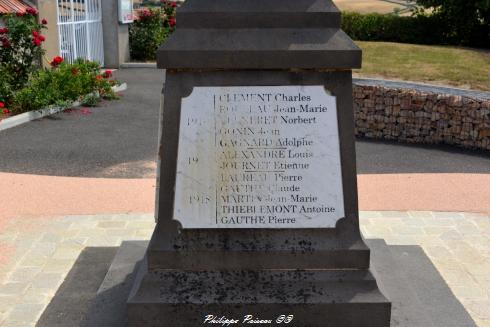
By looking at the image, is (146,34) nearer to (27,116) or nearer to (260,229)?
(27,116)

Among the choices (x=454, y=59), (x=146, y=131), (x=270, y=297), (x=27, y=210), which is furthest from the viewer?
(x=454, y=59)

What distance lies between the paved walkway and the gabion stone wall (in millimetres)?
3427

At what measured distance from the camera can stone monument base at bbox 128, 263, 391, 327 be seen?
3871 mm

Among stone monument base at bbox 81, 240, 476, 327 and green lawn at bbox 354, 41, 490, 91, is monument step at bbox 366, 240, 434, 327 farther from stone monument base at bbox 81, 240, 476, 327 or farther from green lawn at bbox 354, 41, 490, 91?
green lawn at bbox 354, 41, 490, 91

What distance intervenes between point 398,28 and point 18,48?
47.6 feet

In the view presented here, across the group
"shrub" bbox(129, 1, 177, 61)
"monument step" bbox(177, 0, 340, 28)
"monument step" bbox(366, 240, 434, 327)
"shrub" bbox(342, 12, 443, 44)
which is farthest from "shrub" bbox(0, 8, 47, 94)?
"shrub" bbox(342, 12, 443, 44)

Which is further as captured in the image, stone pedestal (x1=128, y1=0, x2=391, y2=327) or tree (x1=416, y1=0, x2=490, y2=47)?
tree (x1=416, y1=0, x2=490, y2=47)

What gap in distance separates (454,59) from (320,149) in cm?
1559

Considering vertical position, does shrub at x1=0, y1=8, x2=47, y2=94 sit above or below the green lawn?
above

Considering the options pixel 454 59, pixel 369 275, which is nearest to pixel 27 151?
pixel 369 275

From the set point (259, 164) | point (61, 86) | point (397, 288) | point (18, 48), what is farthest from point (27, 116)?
point (397, 288)

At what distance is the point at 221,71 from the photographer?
402cm

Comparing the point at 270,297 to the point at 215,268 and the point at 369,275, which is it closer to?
the point at 215,268

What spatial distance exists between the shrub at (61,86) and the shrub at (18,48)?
0.25 meters
